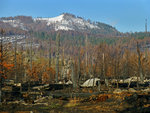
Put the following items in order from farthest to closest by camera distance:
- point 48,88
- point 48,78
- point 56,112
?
point 48,78 → point 48,88 → point 56,112

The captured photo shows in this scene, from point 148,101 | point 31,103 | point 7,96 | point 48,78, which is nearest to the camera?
point 148,101

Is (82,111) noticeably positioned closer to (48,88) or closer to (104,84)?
(48,88)

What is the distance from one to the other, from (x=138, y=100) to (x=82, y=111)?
598 cm

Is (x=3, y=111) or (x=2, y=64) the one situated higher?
(x=2, y=64)

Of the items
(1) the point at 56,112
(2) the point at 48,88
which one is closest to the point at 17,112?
(1) the point at 56,112

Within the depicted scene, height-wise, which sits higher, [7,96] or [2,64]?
[2,64]

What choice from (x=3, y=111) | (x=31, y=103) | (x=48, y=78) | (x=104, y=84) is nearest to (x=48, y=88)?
(x=104, y=84)

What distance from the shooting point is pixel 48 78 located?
243ft

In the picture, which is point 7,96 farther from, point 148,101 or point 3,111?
point 148,101

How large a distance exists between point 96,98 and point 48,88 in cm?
1896

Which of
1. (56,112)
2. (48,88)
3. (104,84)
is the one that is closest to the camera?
(56,112)

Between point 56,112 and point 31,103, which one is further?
point 31,103

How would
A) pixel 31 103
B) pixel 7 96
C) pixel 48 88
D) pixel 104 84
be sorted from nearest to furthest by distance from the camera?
pixel 31 103 → pixel 7 96 → pixel 48 88 → pixel 104 84

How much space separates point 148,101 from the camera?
20531 mm
